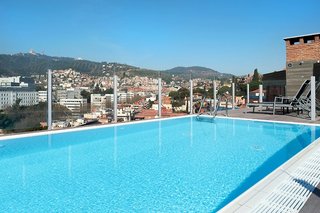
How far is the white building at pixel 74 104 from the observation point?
22.2 ft

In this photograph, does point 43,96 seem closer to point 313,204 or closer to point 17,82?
point 17,82

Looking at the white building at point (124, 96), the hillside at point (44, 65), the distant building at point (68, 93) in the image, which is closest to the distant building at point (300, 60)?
the hillside at point (44, 65)

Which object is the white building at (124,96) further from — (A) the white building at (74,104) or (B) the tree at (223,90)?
(B) the tree at (223,90)

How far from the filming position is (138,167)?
402cm

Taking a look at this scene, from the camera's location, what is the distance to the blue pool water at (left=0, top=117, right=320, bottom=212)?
2740 millimetres

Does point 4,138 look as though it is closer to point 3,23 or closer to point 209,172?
point 209,172

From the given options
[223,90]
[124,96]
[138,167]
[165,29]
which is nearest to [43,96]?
[124,96]

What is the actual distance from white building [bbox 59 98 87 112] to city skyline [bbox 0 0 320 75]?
658 cm

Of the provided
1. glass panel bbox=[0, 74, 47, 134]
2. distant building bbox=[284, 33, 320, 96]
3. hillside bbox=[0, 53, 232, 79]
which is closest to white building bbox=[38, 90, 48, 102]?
glass panel bbox=[0, 74, 47, 134]

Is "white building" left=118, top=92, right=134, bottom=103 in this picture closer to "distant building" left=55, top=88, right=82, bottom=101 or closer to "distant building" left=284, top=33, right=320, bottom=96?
"distant building" left=55, top=88, right=82, bottom=101

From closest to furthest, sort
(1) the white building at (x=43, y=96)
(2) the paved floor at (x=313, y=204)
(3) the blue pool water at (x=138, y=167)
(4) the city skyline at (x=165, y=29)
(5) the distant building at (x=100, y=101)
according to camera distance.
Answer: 1. (2) the paved floor at (x=313, y=204)
2. (3) the blue pool water at (x=138, y=167)
3. (1) the white building at (x=43, y=96)
4. (5) the distant building at (x=100, y=101)
5. (4) the city skyline at (x=165, y=29)

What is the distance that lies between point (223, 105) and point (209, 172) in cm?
795

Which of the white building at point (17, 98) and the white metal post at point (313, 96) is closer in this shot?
the white building at point (17, 98)

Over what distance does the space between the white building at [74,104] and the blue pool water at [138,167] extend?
716 millimetres
